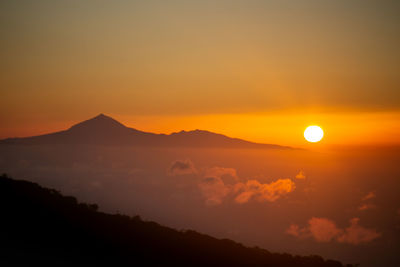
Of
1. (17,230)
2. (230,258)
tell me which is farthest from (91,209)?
(230,258)

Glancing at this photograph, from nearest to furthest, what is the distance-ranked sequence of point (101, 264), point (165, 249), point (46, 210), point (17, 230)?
point (101, 264)
point (17, 230)
point (165, 249)
point (46, 210)

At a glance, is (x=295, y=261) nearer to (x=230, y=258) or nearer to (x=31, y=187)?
(x=230, y=258)

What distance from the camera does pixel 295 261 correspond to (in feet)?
63.3

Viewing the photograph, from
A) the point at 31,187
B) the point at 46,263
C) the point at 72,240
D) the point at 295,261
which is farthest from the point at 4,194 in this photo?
the point at 295,261

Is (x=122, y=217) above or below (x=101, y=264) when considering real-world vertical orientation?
above

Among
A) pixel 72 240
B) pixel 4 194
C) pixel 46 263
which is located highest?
pixel 4 194

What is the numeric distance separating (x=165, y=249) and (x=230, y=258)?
350cm

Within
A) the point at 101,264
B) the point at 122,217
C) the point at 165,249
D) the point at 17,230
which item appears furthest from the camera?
the point at 122,217

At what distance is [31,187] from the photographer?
2356 cm

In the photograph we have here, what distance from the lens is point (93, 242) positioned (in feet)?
56.3

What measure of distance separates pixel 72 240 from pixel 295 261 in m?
11.8

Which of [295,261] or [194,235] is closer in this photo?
[295,261]

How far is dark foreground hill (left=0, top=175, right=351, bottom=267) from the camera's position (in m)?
15.1

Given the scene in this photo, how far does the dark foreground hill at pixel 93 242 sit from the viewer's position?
49.5 feet
